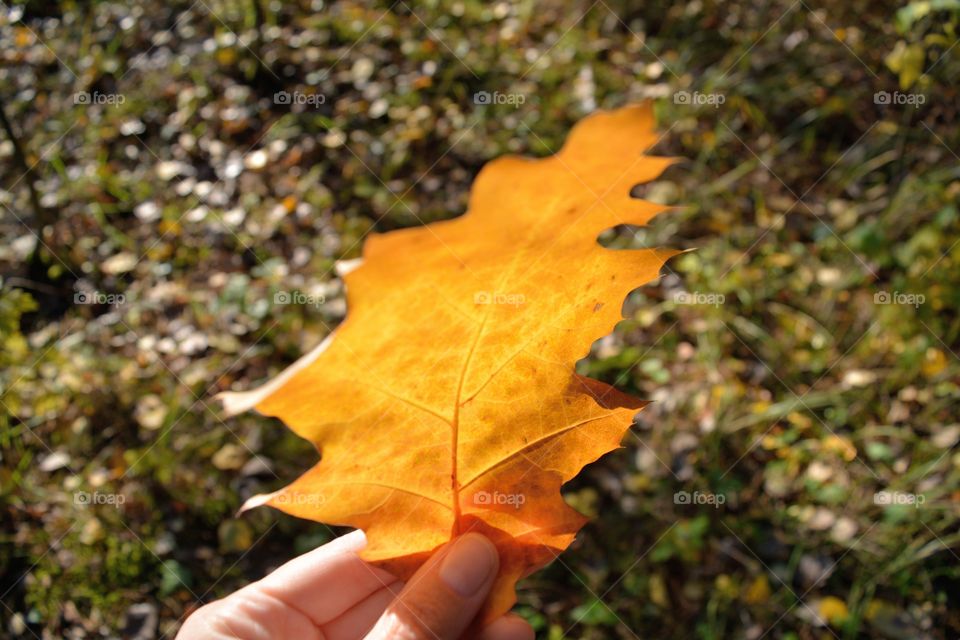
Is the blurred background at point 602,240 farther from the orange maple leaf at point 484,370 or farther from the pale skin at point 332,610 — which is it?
the orange maple leaf at point 484,370

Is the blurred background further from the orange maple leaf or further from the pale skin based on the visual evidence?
the orange maple leaf

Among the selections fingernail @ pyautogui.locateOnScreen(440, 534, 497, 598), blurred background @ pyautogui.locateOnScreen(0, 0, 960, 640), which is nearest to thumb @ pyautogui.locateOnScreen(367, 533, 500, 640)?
fingernail @ pyautogui.locateOnScreen(440, 534, 497, 598)

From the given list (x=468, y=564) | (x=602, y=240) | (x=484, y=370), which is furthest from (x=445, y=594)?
(x=602, y=240)

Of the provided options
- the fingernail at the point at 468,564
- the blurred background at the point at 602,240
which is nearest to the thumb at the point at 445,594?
the fingernail at the point at 468,564

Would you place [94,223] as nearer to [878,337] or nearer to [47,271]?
[47,271]

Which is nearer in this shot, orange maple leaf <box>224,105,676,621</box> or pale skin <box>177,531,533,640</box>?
orange maple leaf <box>224,105,676,621</box>

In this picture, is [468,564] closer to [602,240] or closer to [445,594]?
[445,594]

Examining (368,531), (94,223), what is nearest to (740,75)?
(94,223)
